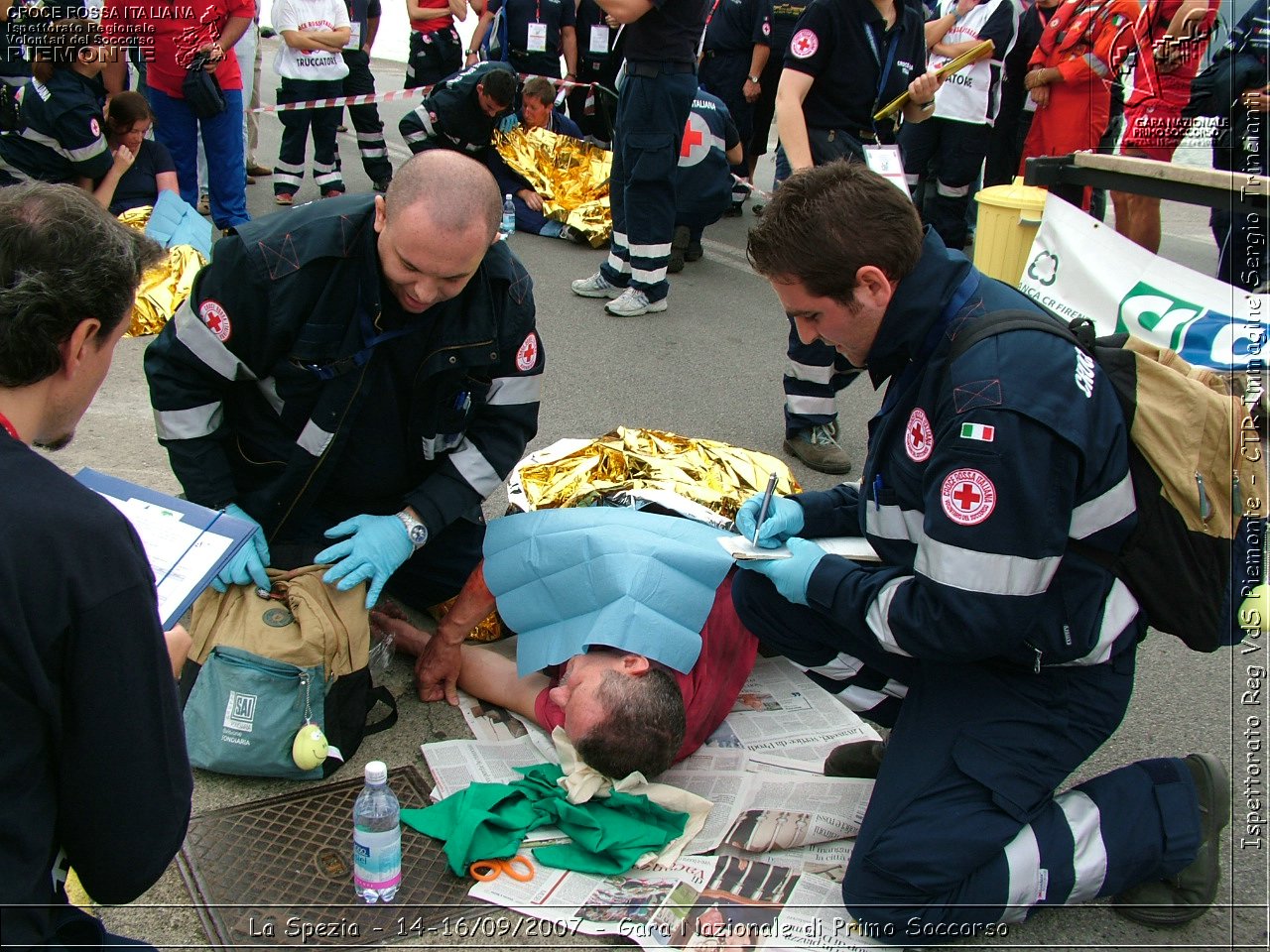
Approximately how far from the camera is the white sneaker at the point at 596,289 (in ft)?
20.6

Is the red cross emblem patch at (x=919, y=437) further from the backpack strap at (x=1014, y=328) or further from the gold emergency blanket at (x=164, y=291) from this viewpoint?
the gold emergency blanket at (x=164, y=291)

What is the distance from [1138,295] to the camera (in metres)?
4.18

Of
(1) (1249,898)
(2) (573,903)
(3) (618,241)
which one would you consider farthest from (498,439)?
(3) (618,241)

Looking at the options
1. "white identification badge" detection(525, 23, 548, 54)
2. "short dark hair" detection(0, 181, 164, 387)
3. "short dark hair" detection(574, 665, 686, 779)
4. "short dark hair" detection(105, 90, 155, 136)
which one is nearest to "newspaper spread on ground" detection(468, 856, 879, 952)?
"short dark hair" detection(574, 665, 686, 779)

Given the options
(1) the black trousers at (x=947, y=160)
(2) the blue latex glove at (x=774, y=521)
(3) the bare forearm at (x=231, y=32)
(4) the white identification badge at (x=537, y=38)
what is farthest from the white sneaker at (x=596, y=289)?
(2) the blue latex glove at (x=774, y=521)

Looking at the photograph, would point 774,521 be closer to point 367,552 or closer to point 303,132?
point 367,552

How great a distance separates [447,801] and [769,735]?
2.81 feet

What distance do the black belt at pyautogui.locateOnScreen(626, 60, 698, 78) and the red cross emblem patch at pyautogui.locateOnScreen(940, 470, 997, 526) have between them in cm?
408

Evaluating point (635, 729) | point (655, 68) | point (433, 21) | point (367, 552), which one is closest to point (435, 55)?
point (433, 21)

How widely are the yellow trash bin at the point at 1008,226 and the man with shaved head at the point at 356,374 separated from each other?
104 inches

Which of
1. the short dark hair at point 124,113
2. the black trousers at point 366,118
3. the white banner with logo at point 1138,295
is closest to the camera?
the white banner with logo at point 1138,295

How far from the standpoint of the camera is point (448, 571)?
10.4ft

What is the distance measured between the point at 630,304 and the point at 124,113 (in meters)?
2.81

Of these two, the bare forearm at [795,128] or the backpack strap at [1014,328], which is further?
the bare forearm at [795,128]
